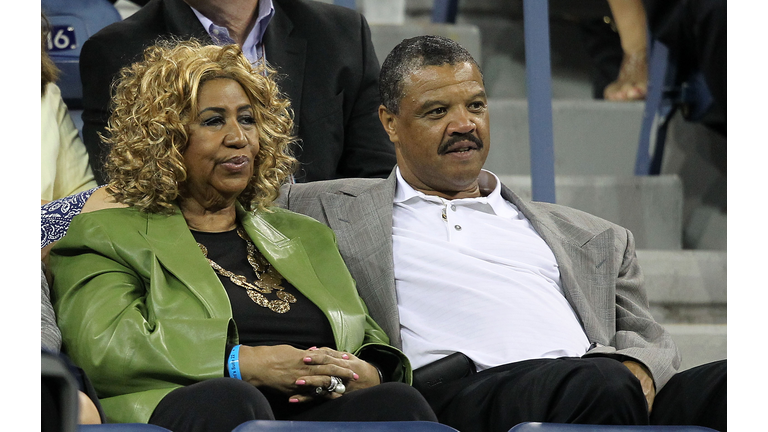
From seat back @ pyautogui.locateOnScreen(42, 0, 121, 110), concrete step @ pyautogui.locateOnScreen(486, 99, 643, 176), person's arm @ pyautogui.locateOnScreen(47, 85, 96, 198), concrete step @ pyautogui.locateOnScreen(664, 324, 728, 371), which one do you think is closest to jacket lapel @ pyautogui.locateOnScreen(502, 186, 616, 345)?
concrete step @ pyautogui.locateOnScreen(664, 324, 728, 371)

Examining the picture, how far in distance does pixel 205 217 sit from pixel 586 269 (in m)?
0.65

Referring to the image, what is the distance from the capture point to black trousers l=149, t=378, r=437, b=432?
43.0 inches

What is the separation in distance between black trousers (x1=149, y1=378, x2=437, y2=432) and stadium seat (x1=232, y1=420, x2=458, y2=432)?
0.07m

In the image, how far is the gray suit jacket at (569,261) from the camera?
58.2 inches

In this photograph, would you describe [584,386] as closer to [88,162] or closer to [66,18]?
[88,162]

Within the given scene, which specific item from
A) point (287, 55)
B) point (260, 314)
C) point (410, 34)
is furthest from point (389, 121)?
point (410, 34)

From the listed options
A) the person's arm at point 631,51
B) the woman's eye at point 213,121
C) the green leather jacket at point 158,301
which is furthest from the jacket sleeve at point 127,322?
the person's arm at point 631,51

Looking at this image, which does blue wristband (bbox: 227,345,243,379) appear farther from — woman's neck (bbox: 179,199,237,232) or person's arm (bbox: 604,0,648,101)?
person's arm (bbox: 604,0,648,101)

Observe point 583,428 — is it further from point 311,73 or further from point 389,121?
point 311,73

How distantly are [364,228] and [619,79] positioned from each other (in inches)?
65.7

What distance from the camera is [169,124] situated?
55.3 inches

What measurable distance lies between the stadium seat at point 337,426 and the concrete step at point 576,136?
5.56ft

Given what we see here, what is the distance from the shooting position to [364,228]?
156 centimetres

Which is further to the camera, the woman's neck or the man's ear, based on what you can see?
the man's ear
